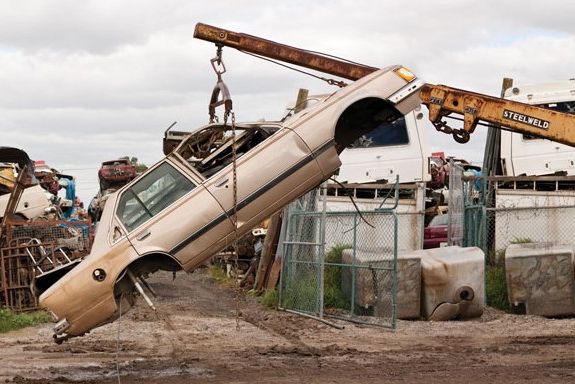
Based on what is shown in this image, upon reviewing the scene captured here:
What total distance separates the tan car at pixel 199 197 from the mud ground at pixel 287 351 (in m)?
1.24

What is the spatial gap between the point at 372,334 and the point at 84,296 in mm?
5987

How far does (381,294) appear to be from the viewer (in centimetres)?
1670

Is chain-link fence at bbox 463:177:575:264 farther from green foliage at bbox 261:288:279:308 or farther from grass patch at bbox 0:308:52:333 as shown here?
grass patch at bbox 0:308:52:333

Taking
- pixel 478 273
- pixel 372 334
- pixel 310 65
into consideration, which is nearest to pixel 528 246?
pixel 478 273

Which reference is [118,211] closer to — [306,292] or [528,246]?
[306,292]

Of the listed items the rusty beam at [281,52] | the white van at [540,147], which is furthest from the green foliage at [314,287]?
the rusty beam at [281,52]

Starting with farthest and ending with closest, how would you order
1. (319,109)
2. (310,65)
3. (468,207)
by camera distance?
1. (468,207)
2. (310,65)
3. (319,109)

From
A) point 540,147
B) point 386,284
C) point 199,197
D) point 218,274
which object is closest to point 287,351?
point 199,197

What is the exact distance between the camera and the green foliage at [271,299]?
18.6 m

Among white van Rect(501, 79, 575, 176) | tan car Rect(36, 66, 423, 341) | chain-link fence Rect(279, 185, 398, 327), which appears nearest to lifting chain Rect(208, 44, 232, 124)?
tan car Rect(36, 66, 423, 341)

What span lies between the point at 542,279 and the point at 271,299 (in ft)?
15.8

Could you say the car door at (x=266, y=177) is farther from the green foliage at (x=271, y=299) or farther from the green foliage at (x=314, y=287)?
the green foliage at (x=271, y=299)

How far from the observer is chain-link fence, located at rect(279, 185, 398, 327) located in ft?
54.5

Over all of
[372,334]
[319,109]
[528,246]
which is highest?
[319,109]
